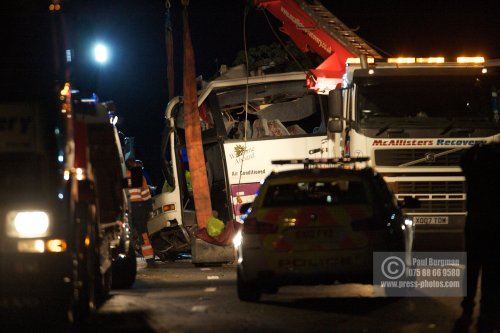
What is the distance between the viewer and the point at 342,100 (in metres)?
15.3

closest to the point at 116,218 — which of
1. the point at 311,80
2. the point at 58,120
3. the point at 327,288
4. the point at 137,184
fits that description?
the point at 137,184

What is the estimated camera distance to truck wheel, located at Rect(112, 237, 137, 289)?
13.8 m

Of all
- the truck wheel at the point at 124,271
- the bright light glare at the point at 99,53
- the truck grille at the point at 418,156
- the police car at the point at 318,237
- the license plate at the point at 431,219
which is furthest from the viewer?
the truck grille at the point at 418,156

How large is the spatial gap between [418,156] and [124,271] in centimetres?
466

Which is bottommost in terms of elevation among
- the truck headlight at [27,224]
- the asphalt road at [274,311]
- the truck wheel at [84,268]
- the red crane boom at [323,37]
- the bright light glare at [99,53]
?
the asphalt road at [274,311]

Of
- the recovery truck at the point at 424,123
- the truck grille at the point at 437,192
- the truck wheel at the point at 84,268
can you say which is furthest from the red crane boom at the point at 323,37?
the truck wheel at the point at 84,268

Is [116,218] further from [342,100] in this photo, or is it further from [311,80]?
[311,80]

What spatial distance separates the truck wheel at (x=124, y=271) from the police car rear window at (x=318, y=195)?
2996mm

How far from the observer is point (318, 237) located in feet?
35.7

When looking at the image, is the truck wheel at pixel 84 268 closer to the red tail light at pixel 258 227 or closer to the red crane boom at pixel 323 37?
the red tail light at pixel 258 227

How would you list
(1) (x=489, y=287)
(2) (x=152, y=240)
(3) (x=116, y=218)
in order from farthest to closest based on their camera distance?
(2) (x=152, y=240)
(3) (x=116, y=218)
(1) (x=489, y=287)

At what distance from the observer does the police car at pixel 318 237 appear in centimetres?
1077

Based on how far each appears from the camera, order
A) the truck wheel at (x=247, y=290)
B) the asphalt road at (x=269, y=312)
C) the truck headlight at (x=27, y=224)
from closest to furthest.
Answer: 1. the truck headlight at (x=27, y=224)
2. the asphalt road at (x=269, y=312)
3. the truck wheel at (x=247, y=290)

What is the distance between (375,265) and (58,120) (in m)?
3.97
